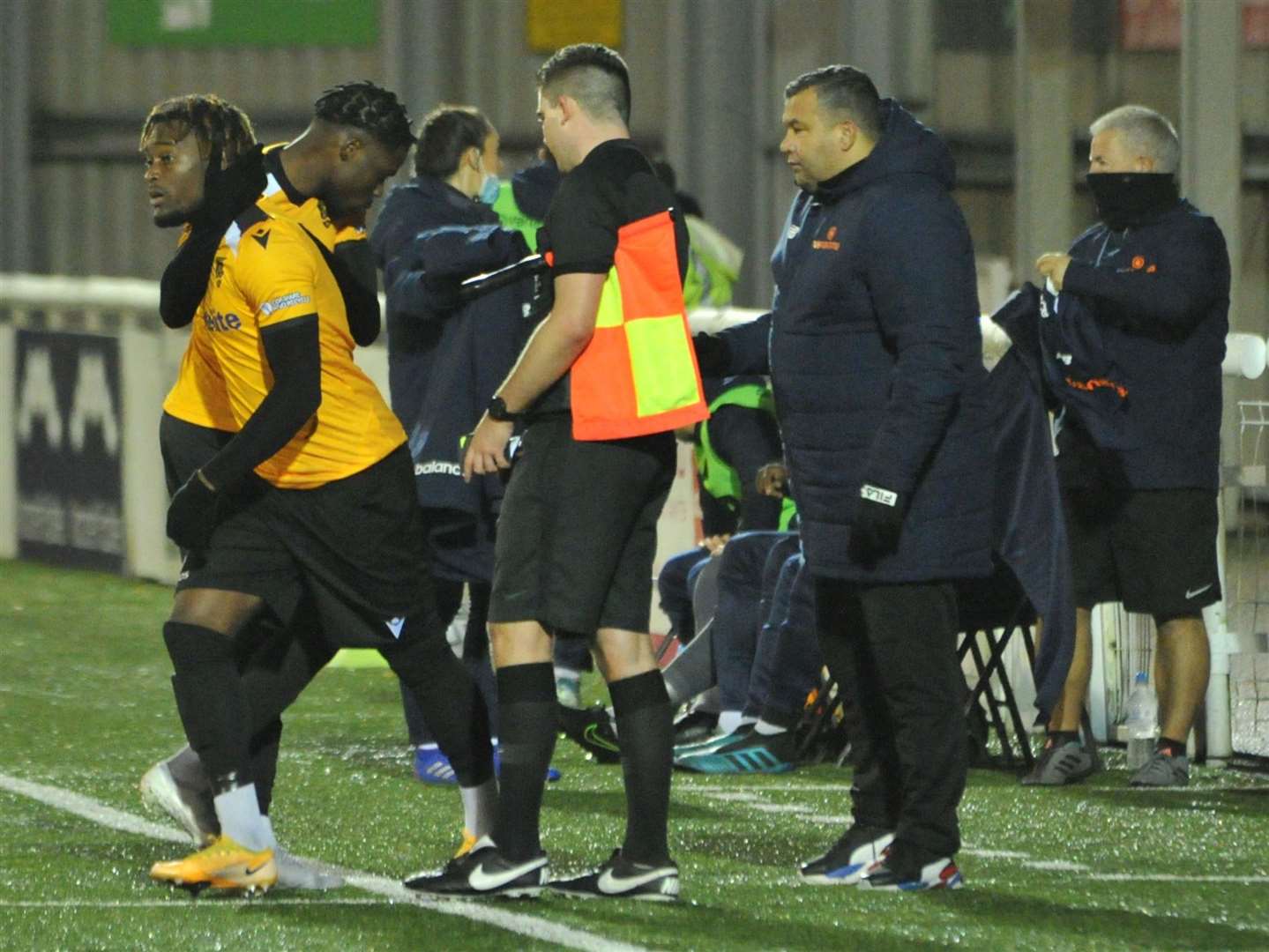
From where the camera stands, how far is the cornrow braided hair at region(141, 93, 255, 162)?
5.67m

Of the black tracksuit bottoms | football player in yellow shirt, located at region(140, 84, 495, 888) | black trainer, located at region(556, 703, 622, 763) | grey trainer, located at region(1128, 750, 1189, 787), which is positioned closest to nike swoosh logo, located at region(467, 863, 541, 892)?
football player in yellow shirt, located at region(140, 84, 495, 888)

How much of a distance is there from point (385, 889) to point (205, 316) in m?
1.20

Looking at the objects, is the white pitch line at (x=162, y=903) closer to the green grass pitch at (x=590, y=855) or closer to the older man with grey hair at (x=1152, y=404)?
the green grass pitch at (x=590, y=855)

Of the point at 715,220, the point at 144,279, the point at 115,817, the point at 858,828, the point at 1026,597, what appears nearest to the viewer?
the point at 858,828

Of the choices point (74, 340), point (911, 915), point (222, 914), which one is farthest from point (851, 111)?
point (74, 340)

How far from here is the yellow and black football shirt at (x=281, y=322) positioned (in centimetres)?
544

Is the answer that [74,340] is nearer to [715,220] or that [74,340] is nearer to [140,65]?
[715,220]

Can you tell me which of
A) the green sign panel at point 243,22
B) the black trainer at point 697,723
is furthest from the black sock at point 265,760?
the green sign panel at point 243,22

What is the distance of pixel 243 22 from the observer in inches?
882

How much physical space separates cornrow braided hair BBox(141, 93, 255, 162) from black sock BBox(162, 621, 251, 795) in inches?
38.0

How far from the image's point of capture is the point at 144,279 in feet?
74.7

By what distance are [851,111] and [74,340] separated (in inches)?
286

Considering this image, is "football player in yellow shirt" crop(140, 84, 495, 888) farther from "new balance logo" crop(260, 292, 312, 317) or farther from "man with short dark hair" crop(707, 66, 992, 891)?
"man with short dark hair" crop(707, 66, 992, 891)

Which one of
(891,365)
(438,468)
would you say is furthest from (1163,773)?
(891,365)
